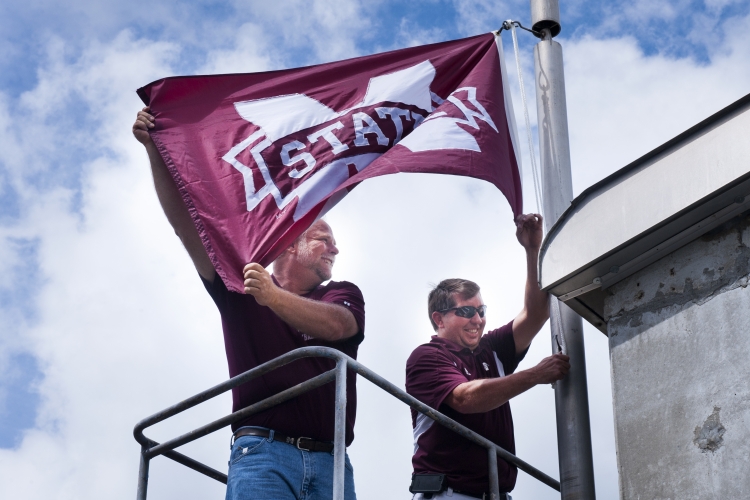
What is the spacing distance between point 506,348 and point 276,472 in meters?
1.75

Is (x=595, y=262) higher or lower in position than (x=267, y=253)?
lower

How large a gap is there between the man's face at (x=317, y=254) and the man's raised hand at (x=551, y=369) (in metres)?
1.25

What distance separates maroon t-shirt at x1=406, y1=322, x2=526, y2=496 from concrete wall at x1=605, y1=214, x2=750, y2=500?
1038mm

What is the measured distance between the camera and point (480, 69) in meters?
6.40

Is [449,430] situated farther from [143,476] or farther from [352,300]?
[143,476]

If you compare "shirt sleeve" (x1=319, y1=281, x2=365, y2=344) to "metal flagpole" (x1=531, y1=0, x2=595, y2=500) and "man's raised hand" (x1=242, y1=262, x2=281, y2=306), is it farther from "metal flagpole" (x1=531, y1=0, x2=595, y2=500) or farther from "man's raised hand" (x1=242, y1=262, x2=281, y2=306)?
"metal flagpole" (x1=531, y1=0, x2=595, y2=500)

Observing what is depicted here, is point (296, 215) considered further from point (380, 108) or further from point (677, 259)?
point (677, 259)

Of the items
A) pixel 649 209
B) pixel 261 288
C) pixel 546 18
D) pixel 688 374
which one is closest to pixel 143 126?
pixel 261 288

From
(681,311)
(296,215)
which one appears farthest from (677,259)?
(296,215)

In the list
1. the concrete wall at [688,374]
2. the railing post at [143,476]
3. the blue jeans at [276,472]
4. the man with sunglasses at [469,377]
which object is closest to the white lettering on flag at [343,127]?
the man with sunglasses at [469,377]

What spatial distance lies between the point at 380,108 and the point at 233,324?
156 cm

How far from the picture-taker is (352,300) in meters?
5.52

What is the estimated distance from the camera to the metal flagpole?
513 centimetres

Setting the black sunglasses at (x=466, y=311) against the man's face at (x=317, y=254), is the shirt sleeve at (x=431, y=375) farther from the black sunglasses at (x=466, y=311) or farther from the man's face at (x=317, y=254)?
the man's face at (x=317, y=254)
